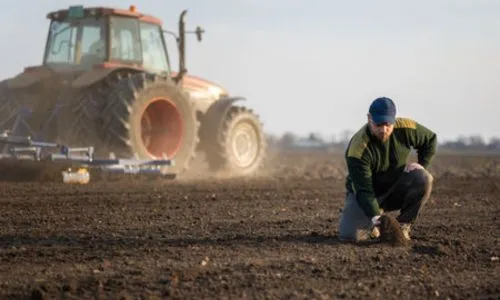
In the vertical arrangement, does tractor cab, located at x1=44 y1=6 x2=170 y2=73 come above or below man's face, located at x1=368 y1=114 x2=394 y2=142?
above

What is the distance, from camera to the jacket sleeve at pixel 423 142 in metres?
7.54

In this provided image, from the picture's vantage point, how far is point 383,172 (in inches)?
294

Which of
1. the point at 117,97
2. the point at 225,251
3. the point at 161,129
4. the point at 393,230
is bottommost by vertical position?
the point at 225,251

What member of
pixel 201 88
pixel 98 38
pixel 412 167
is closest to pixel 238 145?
pixel 201 88

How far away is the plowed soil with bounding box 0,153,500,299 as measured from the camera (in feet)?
17.0

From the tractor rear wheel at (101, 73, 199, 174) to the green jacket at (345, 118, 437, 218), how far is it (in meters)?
6.50

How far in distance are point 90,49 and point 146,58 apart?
1087 mm

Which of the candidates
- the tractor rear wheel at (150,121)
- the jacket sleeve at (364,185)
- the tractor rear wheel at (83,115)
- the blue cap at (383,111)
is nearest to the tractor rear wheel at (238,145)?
the tractor rear wheel at (150,121)

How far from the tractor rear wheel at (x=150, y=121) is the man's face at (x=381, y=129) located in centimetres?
688

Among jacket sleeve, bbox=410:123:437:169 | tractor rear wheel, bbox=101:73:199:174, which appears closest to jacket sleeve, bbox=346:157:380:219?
jacket sleeve, bbox=410:123:437:169

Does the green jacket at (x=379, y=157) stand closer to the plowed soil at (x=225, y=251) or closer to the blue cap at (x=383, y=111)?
the blue cap at (x=383, y=111)

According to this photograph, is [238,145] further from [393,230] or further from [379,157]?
[393,230]

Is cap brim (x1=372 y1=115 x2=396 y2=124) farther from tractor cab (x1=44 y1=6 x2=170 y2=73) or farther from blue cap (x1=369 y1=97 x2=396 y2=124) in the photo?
tractor cab (x1=44 y1=6 x2=170 y2=73)

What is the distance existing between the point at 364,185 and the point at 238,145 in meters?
10.1
